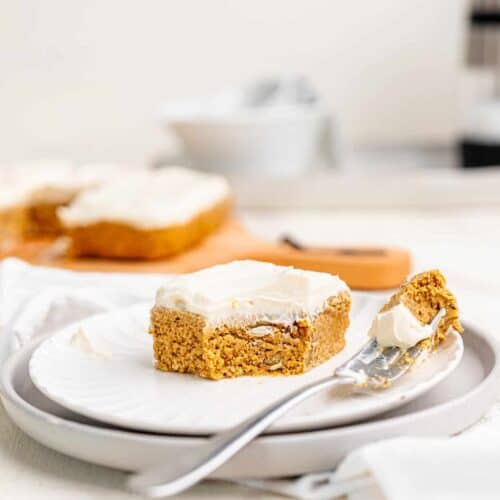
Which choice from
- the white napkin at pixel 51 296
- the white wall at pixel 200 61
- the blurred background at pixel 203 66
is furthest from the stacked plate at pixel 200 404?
the white wall at pixel 200 61

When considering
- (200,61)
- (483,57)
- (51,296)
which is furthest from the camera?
(200,61)

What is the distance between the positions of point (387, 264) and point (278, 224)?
2.10 ft

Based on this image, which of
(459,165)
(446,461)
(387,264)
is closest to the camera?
(446,461)

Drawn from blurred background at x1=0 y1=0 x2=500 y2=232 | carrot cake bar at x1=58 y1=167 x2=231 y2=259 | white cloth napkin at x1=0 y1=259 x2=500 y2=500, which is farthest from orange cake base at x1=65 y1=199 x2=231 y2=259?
blurred background at x1=0 y1=0 x2=500 y2=232

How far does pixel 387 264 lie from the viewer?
1359mm

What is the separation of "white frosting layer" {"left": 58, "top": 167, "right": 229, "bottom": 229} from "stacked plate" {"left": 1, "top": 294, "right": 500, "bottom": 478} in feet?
2.14

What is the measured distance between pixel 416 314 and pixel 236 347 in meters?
0.15

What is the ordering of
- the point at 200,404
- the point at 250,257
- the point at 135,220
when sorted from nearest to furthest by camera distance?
1. the point at 200,404
2. the point at 250,257
3. the point at 135,220

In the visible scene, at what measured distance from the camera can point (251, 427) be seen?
0.69m

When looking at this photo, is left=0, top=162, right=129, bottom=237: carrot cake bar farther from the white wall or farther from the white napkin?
the white wall

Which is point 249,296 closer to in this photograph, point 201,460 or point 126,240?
point 201,460

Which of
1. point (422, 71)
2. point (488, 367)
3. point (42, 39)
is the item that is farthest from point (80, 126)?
point (488, 367)

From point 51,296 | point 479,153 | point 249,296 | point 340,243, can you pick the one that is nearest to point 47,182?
point 340,243

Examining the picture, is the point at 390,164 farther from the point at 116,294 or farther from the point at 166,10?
the point at 116,294
